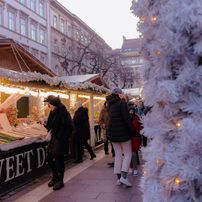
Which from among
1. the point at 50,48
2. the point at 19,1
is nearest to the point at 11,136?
the point at 19,1

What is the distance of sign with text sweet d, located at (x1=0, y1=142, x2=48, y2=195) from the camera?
6426 mm

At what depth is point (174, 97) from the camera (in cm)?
249

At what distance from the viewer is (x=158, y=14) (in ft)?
8.91

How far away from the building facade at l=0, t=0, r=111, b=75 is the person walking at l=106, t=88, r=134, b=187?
1063 inches

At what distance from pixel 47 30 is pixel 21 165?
3728 cm

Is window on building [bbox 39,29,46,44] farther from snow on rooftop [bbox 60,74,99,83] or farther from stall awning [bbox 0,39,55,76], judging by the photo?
stall awning [bbox 0,39,55,76]

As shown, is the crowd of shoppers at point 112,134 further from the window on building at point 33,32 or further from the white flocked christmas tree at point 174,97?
→ the window on building at point 33,32

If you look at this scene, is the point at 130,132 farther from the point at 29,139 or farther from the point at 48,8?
the point at 48,8

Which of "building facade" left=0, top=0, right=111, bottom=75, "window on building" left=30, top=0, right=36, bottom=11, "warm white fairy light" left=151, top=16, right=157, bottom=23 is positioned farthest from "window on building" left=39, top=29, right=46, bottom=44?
"warm white fairy light" left=151, top=16, right=157, bottom=23

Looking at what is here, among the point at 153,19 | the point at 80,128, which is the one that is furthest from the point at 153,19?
the point at 80,128

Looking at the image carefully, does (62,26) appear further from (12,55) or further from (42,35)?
(12,55)

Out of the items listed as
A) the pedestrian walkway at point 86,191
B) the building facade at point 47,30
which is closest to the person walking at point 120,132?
the pedestrian walkway at point 86,191

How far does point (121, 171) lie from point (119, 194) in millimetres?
593

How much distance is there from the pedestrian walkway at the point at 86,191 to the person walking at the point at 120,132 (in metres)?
0.35
